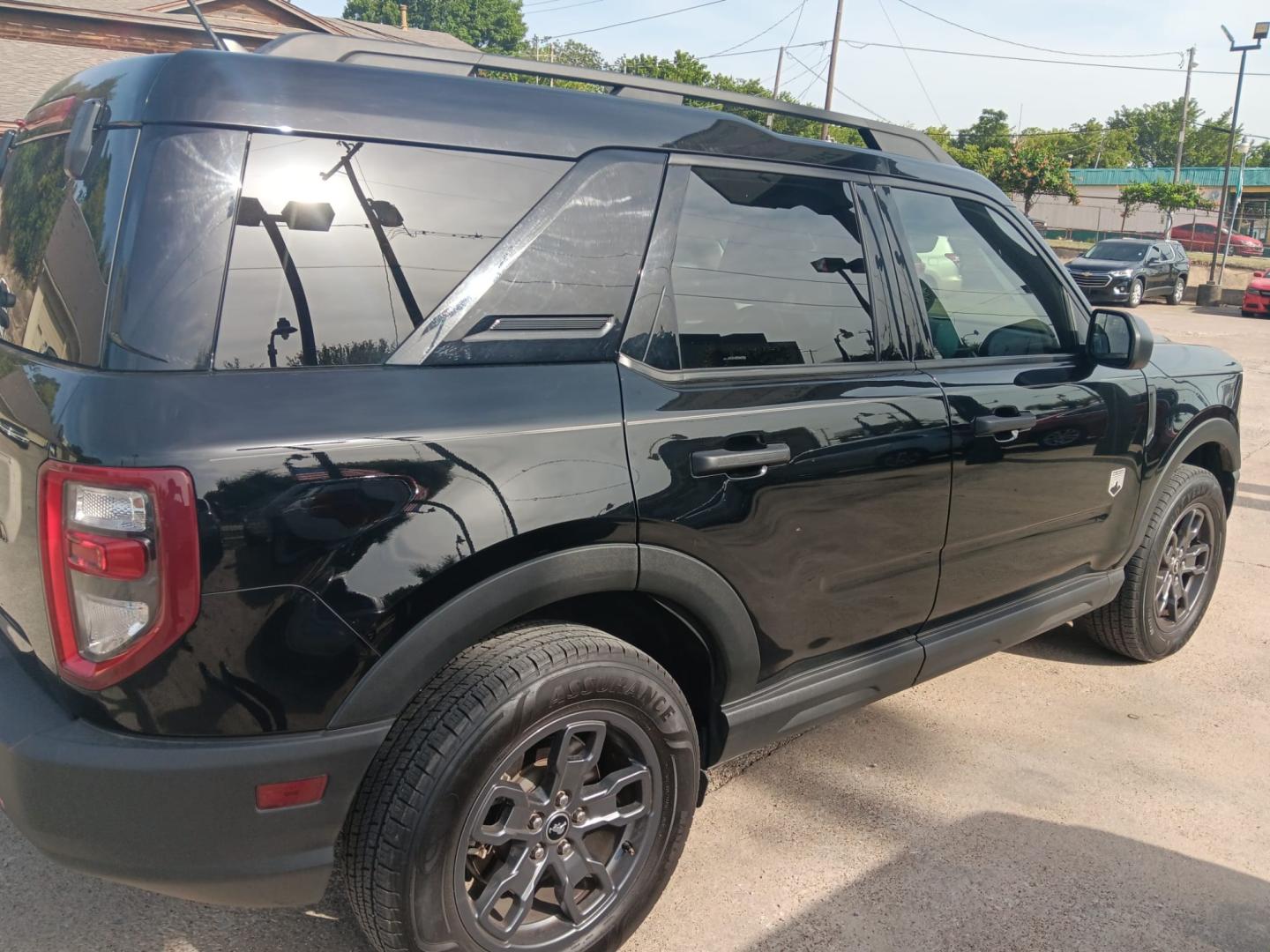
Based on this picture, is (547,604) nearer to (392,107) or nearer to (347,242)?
(347,242)

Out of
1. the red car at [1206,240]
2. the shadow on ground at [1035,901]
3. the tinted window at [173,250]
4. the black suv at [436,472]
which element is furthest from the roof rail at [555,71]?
the red car at [1206,240]

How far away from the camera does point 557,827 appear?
2.16 meters

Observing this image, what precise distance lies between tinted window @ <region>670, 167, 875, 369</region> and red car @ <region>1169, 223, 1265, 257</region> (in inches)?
1736

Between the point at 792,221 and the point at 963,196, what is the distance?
0.81 m

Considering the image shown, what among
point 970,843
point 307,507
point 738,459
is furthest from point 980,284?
point 307,507

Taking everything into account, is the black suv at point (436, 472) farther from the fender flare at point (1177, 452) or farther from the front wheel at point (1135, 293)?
the front wheel at point (1135, 293)

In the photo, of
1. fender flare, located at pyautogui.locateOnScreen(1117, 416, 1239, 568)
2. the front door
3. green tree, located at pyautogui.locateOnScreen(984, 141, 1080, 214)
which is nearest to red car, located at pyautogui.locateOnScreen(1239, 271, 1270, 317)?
green tree, located at pyautogui.locateOnScreen(984, 141, 1080, 214)

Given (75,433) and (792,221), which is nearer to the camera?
(75,433)

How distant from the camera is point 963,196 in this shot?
308 cm

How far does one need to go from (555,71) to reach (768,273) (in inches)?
28.4

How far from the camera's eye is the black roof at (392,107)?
1.78m

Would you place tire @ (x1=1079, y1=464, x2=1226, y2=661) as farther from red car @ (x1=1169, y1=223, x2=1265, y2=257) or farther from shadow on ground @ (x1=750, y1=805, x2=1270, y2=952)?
red car @ (x1=1169, y1=223, x2=1265, y2=257)

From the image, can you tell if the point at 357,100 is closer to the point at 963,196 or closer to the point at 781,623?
the point at 781,623

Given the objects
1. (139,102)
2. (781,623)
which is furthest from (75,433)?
(781,623)
